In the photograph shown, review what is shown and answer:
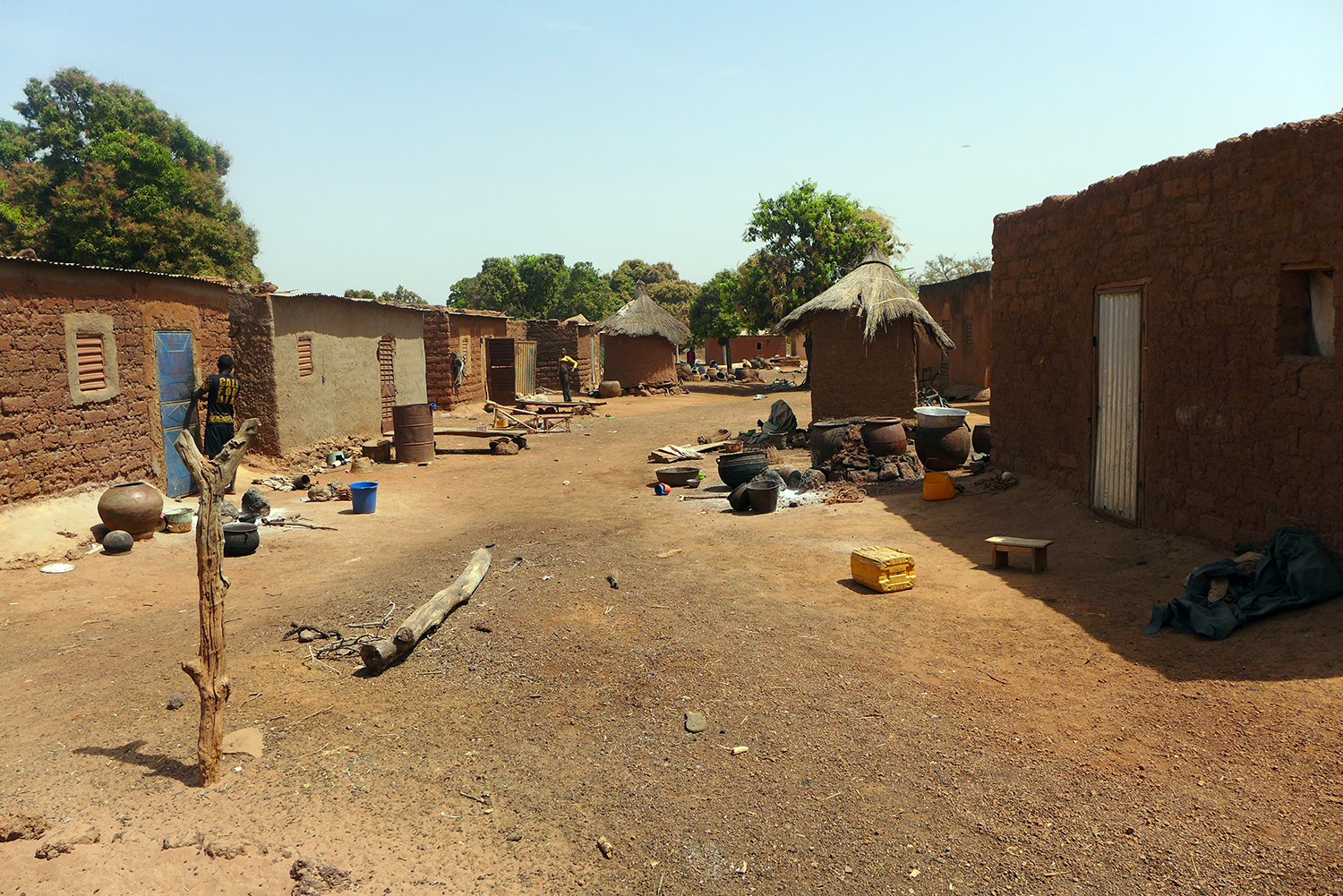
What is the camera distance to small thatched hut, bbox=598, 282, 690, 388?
2873 cm

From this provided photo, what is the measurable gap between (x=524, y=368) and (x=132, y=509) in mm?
18758

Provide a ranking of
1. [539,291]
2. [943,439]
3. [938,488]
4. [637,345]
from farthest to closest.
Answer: [539,291] → [637,345] → [943,439] → [938,488]

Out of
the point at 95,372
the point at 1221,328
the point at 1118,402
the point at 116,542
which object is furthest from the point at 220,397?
the point at 1221,328

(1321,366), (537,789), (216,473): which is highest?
(1321,366)

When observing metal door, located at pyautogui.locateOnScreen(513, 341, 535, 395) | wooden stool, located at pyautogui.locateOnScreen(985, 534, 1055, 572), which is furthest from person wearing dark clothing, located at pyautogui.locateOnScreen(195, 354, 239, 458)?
metal door, located at pyautogui.locateOnScreen(513, 341, 535, 395)

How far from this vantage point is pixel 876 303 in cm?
1513

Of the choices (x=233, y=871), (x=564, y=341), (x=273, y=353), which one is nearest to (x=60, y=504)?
(x=273, y=353)

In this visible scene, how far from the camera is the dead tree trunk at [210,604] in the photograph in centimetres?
424

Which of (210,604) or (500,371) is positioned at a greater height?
(500,371)

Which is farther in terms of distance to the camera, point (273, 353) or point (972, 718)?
point (273, 353)

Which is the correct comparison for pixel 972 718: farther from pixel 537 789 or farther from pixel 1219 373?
pixel 1219 373

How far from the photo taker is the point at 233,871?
3.57 metres

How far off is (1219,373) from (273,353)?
A: 40.9 feet

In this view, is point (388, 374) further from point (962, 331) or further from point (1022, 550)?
point (962, 331)
